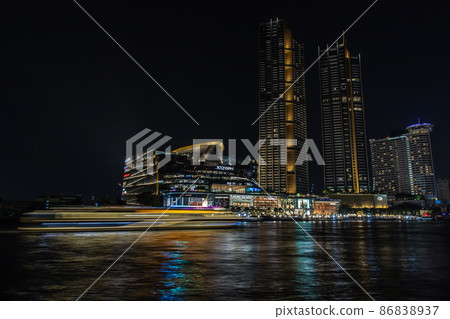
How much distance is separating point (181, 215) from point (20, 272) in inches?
1113

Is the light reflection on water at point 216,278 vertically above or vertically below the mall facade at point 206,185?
below

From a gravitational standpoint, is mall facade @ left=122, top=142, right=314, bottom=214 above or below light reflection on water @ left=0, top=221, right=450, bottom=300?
A: above

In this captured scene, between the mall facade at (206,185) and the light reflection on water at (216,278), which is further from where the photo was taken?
the mall facade at (206,185)

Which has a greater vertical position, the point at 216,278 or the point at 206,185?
the point at 206,185

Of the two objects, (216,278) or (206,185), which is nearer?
(216,278)

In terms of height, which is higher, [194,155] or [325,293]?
[194,155]

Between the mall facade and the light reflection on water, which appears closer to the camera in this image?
the light reflection on water

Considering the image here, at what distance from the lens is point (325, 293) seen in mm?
7734

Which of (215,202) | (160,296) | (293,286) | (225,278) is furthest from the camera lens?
(215,202)
